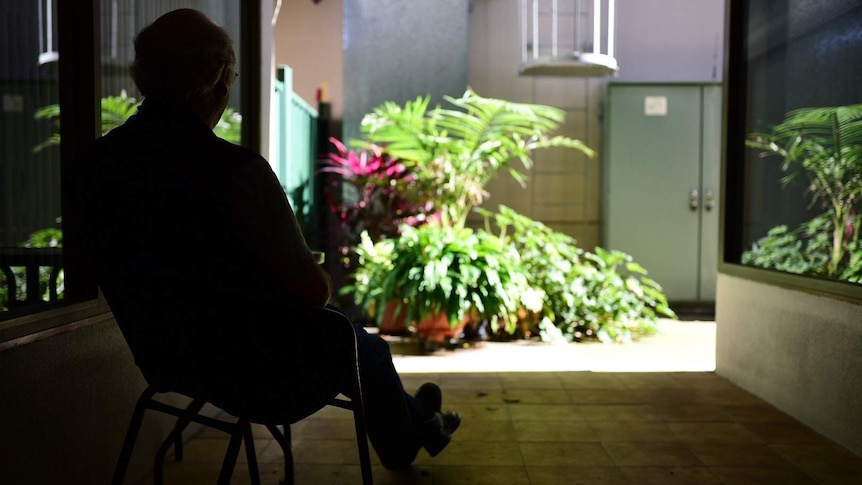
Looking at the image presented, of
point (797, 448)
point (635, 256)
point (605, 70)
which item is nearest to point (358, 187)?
point (605, 70)

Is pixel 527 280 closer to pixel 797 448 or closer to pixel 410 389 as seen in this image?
pixel 410 389

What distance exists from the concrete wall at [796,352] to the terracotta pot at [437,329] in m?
1.68

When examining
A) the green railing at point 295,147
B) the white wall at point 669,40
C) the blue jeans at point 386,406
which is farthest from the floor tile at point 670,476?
the white wall at point 669,40

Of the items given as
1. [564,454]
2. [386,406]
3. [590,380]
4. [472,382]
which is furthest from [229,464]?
[590,380]

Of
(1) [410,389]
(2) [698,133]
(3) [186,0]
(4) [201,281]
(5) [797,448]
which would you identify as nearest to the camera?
(4) [201,281]

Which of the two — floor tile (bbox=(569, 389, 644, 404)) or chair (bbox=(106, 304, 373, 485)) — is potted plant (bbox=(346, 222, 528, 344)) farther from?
chair (bbox=(106, 304, 373, 485))

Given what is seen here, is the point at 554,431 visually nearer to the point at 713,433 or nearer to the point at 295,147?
the point at 713,433

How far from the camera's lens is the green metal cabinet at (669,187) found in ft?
20.8

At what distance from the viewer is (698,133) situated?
6.37m

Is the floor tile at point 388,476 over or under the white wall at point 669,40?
under

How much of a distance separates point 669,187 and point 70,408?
5.57 metres

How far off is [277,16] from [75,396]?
5293 millimetres

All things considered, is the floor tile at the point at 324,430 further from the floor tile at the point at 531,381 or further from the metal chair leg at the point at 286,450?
the floor tile at the point at 531,381

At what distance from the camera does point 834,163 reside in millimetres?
2752
